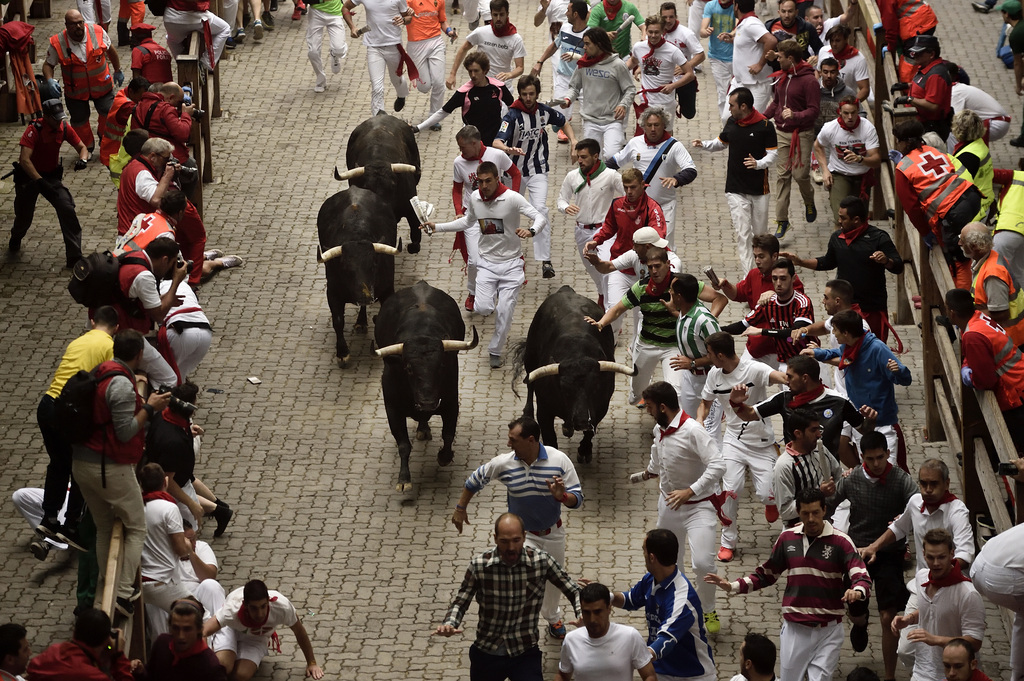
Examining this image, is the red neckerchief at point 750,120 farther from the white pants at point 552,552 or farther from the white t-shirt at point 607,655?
the white t-shirt at point 607,655

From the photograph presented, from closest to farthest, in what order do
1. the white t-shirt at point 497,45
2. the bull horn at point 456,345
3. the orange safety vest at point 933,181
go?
the orange safety vest at point 933,181, the bull horn at point 456,345, the white t-shirt at point 497,45

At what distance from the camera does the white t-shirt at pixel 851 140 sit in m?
15.9

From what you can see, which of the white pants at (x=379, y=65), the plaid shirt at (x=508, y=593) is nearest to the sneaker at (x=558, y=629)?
the plaid shirt at (x=508, y=593)

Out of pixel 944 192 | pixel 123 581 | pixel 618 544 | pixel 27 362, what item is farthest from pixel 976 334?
pixel 27 362

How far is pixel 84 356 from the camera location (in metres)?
11.1

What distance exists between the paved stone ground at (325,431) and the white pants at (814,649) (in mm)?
1057

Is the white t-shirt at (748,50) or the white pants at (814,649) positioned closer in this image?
the white pants at (814,649)

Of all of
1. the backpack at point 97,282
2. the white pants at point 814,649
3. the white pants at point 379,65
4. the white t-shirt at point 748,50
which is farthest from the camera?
the white pants at point 379,65

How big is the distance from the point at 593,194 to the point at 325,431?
3.81 metres

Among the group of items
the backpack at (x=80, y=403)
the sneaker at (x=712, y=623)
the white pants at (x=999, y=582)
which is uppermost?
the white pants at (x=999, y=582)

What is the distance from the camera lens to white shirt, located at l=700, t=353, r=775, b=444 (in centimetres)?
1186

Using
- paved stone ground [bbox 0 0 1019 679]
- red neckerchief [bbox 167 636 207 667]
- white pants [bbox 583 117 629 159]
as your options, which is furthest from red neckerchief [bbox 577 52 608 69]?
red neckerchief [bbox 167 636 207 667]

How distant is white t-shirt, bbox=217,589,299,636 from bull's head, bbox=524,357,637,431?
11.4 ft

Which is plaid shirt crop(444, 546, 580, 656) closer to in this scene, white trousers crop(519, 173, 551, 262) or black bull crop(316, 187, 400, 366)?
black bull crop(316, 187, 400, 366)
